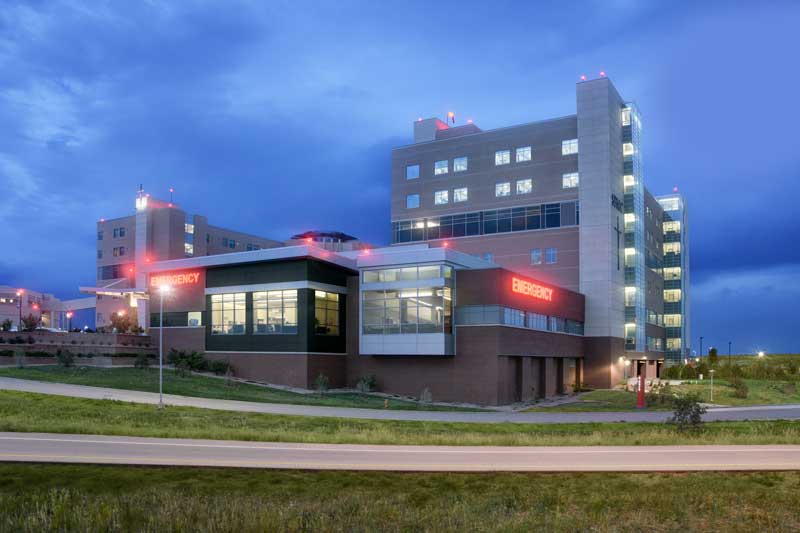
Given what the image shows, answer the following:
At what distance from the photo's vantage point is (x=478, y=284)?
5516 cm

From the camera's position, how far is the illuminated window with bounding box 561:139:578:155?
3024 inches

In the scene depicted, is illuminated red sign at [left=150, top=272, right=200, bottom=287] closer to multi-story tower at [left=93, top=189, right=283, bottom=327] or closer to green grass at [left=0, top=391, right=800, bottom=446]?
green grass at [left=0, top=391, right=800, bottom=446]

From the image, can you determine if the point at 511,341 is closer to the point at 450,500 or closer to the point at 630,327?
the point at 630,327

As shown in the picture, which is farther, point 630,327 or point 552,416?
point 630,327

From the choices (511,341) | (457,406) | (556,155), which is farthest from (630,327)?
(457,406)

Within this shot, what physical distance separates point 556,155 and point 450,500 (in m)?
65.7

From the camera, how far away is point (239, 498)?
16.1 meters

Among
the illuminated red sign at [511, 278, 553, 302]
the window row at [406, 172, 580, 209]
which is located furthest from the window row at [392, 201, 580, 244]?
the illuminated red sign at [511, 278, 553, 302]

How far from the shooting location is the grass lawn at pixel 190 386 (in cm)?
4594

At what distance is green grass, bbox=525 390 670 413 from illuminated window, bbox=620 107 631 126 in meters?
33.6

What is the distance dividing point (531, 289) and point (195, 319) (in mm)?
31031

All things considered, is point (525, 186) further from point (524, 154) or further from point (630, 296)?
point (630, 296)

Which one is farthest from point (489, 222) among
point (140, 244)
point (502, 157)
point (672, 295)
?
point (140, 244)

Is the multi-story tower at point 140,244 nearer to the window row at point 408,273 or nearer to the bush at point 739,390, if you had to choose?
the window row at point 408,273
